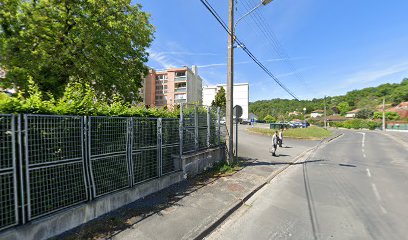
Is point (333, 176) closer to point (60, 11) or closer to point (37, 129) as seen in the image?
point (37, 129)

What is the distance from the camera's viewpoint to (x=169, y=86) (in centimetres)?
5866

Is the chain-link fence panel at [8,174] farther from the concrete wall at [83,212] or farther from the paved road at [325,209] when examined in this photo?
the paved road at [325,209]

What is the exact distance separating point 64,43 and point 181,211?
10105 millimetres

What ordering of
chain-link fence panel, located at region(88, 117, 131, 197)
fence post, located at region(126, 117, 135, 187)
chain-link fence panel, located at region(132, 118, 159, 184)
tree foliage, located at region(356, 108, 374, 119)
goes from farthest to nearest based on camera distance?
tree foliage, located at region(356, 108, 374, 119) < chain-link fence panel, located at region(132, 118, 159, 184) < fence post, located at region(126, 117, 135, 187) < chain-link fence panel, located at region(88, 117, 131, 197)

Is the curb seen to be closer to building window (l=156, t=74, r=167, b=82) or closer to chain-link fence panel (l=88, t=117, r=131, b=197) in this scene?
chain-link fence panel (l=88, t=117, r=131, b=197)

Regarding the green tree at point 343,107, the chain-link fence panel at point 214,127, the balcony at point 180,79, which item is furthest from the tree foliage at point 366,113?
the chain-link fence panel at point 214,127

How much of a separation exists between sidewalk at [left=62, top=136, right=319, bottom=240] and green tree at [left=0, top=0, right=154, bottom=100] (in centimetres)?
761

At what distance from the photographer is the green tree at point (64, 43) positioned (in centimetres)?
980

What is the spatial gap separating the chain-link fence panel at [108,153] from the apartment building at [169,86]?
50483mm

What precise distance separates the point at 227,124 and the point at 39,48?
30.0 feet

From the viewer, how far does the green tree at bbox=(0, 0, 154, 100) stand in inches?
386

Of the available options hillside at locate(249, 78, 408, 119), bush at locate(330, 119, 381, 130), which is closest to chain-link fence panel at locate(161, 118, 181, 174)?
bush at locate(330, 119, 381, 130)

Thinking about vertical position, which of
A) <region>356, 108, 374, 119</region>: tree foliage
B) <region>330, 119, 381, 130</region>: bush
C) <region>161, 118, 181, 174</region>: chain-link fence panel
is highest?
<region>356, 108, 374, 119</region>: tree foliage

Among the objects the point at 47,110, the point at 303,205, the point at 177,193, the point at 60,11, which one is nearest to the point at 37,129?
the point at 47,110
